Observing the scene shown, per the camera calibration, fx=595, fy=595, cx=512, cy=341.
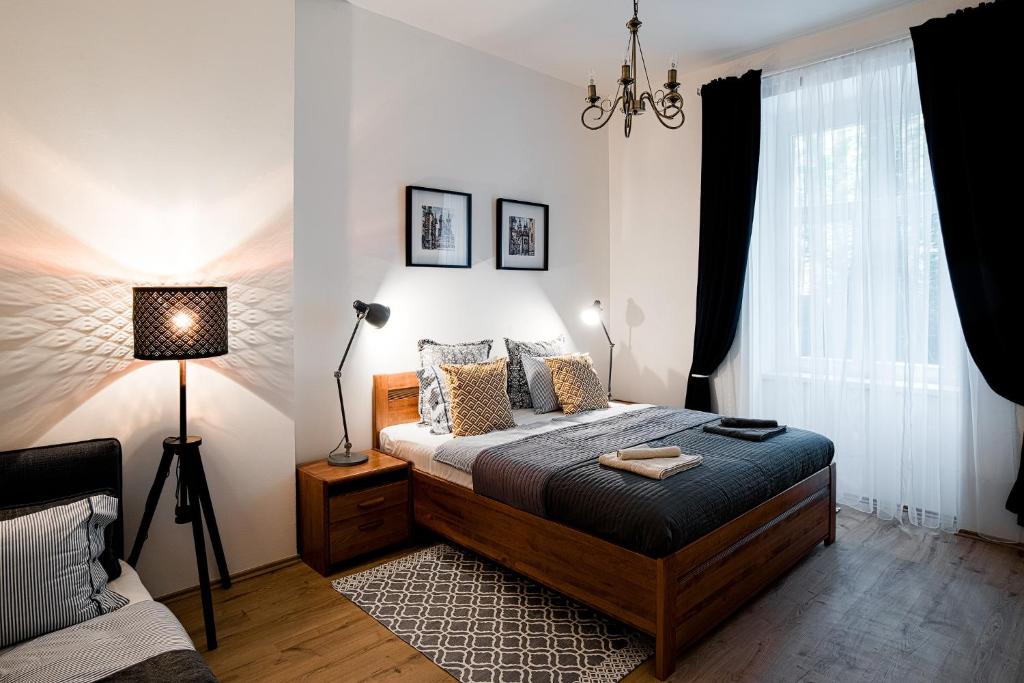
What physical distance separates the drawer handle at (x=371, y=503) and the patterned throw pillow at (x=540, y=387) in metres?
1.21

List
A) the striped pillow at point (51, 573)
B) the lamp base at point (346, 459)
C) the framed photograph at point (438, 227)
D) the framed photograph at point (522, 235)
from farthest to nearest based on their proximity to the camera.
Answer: the framed photograph at point (522, 235), the framed photograph at point (438, 227), the lamp base at point (346, 459), the striped pillow at point (51, 573)

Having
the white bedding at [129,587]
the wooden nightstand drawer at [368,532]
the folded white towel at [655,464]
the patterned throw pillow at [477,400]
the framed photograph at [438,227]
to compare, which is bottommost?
the wooden nightstand drawer at [368,532]

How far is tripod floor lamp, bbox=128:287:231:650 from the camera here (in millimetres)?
2270

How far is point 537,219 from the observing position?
4562 mm

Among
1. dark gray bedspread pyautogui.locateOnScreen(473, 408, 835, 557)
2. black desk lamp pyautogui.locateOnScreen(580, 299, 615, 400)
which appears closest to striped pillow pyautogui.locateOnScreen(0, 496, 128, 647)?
dark gray bedspread pyautogui.locateOnScreen(473, 408, 835, 557)

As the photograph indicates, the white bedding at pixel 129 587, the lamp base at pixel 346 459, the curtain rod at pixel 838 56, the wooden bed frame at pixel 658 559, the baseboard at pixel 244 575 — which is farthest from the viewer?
the curtain rod at pixel 838 56

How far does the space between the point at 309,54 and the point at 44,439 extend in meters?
2.28

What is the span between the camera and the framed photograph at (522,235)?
4.30m

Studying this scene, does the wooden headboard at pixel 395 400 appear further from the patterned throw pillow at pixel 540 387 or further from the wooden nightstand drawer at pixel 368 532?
the patterned throw pillow at pixel 540 387

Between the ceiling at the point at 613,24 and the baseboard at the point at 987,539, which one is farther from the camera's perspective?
the ceiling at the point at 613,24

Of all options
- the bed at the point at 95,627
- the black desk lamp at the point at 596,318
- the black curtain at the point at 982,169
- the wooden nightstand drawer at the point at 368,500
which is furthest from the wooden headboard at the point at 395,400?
the black curtain at the point at 982,169

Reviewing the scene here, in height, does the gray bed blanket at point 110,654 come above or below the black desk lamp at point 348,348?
below

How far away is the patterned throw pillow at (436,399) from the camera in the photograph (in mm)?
3404

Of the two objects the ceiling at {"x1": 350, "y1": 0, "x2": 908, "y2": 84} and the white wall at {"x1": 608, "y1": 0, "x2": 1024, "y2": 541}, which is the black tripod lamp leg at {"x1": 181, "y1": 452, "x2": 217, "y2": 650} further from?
the white wall at {"x1": 608, "y1": 0, "x2": 1024, "y2": 541}
